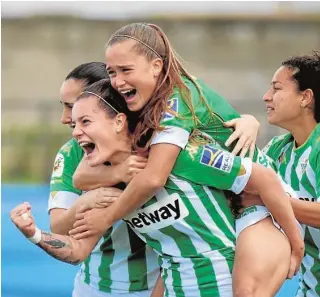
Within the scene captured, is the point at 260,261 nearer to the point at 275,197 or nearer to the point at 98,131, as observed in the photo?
the point at 275,197

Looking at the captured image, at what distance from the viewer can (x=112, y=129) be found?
10.1ft

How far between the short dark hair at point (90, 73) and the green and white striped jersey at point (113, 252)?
26 cm

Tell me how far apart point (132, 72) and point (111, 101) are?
0.16m

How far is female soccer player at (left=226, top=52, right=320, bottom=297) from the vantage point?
12.8ft

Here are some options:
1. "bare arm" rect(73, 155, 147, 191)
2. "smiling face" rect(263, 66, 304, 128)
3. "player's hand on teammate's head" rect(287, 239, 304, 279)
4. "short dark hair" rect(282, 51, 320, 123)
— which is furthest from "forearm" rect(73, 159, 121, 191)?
"short dark hair" rect(282, 51, 320, 123)

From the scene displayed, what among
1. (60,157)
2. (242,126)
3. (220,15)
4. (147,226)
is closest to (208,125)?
(242,126)

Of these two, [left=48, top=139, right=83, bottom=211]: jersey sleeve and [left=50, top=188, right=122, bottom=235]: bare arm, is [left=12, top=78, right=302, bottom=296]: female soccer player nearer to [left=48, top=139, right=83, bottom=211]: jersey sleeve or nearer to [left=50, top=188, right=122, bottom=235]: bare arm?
[left=50, top=188, right=122, bottom=235]: bare arm

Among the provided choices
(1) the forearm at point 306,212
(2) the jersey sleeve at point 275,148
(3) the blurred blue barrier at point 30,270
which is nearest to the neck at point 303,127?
(2) the jersey sleeve at point 275,148

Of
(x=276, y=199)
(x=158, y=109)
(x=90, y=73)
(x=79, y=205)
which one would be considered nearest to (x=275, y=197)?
(x=276, y=199)

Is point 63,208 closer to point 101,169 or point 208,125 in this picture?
point 101,169

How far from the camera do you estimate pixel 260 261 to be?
2943mm

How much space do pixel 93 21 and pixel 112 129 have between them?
32.4 feet

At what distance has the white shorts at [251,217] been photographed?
3.02 metres

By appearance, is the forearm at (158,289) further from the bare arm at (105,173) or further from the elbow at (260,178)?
the elbow at (260,178)
